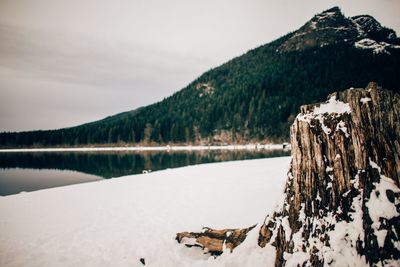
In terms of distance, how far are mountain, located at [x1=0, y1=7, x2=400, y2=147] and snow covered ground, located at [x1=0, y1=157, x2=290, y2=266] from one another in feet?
308

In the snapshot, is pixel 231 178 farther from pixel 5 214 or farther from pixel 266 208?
pixel 5 214

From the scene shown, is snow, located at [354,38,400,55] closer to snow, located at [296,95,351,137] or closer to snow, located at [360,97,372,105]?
snow, located at [296,95,351,137]

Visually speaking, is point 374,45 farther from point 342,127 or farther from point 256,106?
point 342,127

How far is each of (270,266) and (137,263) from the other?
11.7 feet

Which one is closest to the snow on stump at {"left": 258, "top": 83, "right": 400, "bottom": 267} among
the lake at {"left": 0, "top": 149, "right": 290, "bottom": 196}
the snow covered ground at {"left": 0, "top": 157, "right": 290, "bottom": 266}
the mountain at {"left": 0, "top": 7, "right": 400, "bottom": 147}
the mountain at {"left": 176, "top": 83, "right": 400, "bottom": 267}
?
the mountain at {"left": 176, "top": 83, "right": 400, "bottom": 267}

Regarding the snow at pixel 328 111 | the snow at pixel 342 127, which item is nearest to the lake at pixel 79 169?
the snow at pixel 328 111

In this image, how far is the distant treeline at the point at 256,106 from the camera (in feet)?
386

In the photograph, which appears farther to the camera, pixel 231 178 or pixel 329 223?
pixel 231 178

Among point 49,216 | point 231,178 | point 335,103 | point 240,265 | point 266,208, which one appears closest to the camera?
point 335,103

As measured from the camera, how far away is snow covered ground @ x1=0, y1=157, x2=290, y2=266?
6871 millimetres

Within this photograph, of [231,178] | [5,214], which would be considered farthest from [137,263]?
[231,178]

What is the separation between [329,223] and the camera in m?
4.19

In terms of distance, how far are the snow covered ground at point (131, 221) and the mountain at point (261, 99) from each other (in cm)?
9394

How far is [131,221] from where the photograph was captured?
9.80 m
